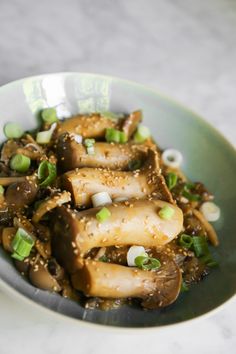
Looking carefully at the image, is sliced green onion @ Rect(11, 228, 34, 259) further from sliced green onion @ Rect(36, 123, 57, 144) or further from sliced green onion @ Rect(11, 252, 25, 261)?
sliced green onion @ Rect(36, 123, 57, 144)

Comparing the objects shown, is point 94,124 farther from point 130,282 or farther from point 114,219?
point 130,282

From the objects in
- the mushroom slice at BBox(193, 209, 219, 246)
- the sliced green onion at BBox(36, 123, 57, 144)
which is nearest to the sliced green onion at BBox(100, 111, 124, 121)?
the sliced green onion at BBox(36, 123, 57, 144)

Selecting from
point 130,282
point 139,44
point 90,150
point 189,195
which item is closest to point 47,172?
point 90,150

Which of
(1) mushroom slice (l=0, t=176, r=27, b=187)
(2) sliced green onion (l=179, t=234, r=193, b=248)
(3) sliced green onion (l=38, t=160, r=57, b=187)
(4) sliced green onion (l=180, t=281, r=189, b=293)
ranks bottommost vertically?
(4) sliced green onion (l=180, t=281, r=189, b=293)

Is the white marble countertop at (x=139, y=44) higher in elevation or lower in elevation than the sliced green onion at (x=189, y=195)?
higher

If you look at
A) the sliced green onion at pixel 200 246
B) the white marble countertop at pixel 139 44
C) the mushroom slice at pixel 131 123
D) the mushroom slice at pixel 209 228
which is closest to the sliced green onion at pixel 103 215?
the sliced green onion at pixel 200 246

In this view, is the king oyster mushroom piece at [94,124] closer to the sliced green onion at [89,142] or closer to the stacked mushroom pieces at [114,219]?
the stacked mushroom pieces at [114,219]
